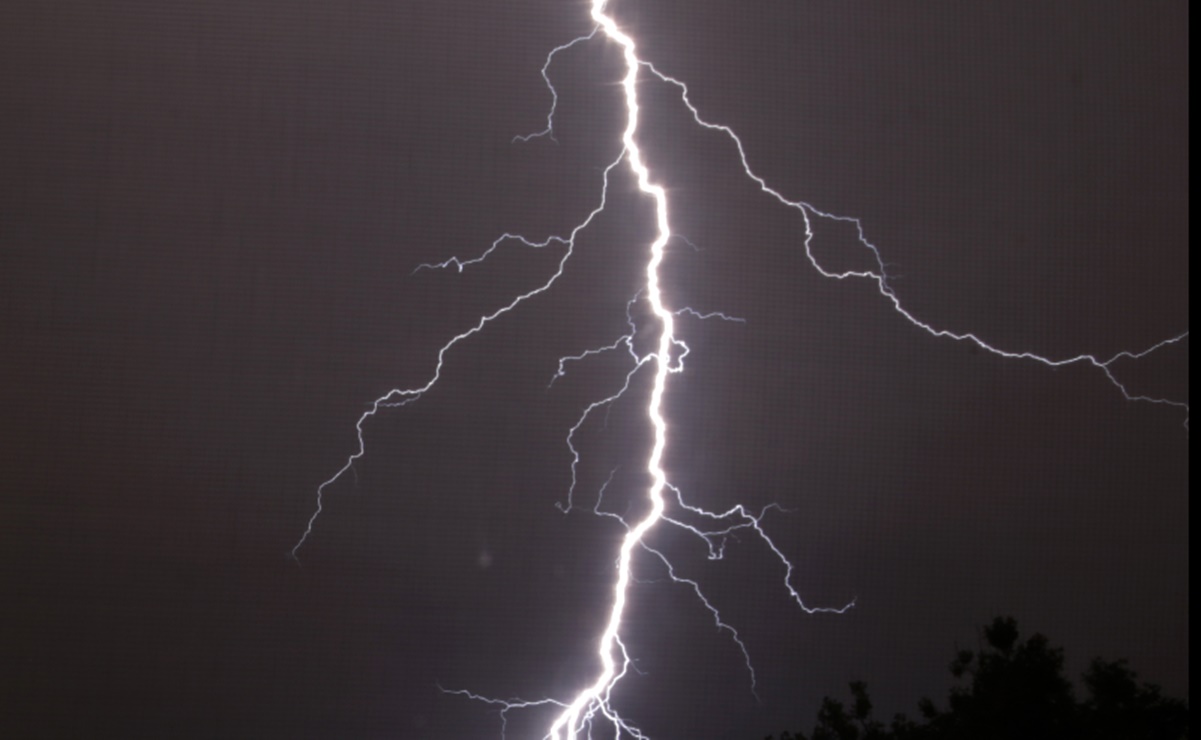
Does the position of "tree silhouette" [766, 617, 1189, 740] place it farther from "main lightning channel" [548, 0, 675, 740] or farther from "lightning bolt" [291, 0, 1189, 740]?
"main lightning channel" [548, 0, 675, 740]

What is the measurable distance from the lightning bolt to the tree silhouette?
547 mm

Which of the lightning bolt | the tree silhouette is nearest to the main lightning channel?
the lightning bolt

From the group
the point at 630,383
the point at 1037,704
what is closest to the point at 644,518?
the point at 630,383

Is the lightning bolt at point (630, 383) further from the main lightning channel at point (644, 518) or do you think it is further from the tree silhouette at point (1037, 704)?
the tree silhouette at point (1037, 704)

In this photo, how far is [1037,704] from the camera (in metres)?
2.19

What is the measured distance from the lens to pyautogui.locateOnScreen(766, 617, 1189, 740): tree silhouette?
2.13m

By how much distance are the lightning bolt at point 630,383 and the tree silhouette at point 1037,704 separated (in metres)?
0.55

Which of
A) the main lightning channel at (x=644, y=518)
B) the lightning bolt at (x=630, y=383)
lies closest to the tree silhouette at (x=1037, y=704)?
the lightning bolt at (x=630, y=383)

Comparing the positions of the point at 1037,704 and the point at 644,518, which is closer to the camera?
the point at 1037,704

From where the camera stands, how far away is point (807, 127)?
284cm

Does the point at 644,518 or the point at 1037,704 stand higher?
the point at 644,518

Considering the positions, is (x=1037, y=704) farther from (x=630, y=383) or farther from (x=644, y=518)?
(x=630, y=383)

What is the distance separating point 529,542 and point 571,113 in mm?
1211

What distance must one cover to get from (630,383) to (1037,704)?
4.16 ft
